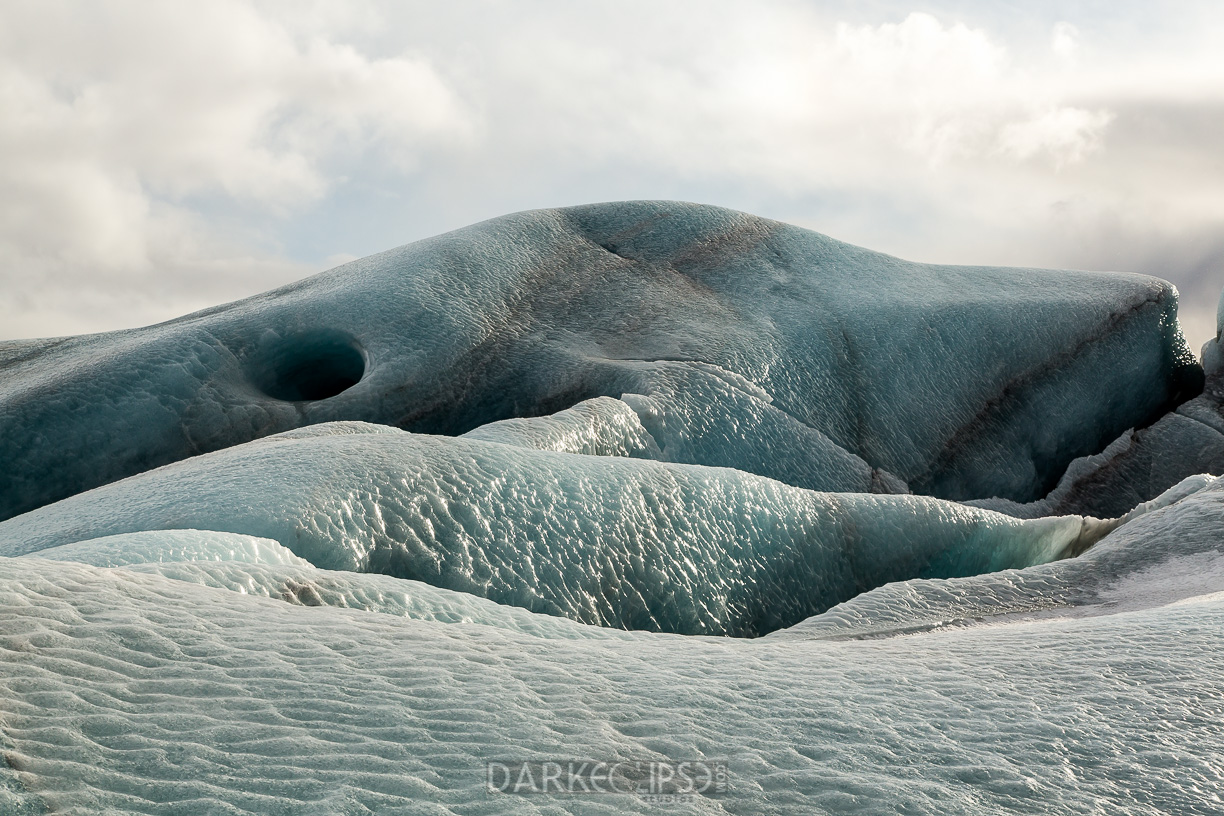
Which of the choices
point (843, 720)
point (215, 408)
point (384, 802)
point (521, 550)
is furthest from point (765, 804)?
point (215, 408)

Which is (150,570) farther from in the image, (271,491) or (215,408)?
(215,408)

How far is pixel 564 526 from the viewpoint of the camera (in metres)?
2.98

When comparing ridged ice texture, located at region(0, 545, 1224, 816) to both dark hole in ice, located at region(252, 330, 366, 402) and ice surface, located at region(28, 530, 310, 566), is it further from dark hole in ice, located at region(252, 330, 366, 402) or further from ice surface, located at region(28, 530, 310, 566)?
dark hole in ice, located at region(252, 330, 366, 402)

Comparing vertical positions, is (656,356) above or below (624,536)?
above

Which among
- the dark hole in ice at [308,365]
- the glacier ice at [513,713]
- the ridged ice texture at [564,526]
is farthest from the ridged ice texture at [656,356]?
the glacier ice at [513,713]

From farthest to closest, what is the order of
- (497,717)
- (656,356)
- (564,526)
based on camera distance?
(656,356) < (564,526) < (497,717)

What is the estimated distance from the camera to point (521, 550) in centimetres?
286

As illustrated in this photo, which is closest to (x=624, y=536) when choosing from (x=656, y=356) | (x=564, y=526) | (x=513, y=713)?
(x=564, y=526)

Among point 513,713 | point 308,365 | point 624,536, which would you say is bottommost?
point 624,536

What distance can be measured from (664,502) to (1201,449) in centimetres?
458

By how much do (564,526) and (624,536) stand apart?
0.65ft

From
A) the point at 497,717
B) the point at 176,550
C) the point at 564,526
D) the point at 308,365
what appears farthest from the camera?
the point at 308,365

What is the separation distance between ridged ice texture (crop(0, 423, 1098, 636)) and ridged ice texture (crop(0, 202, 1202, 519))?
1.14 meters

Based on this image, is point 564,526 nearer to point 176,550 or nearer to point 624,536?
point 624,536
